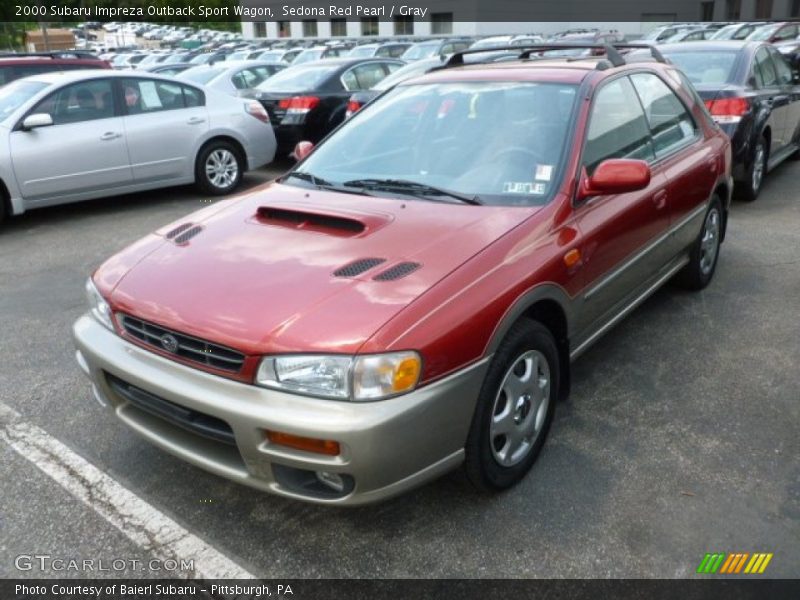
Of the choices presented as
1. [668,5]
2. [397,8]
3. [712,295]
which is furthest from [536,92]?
[668,5]

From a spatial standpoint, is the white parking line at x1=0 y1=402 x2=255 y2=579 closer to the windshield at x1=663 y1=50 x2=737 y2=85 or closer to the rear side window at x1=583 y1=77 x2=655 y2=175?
the rear side window at x1=583 y1=77 x2=655 y2=175

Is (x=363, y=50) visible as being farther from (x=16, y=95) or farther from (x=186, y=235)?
(x=186, y=235)

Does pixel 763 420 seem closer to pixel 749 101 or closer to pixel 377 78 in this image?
pixel 749 101

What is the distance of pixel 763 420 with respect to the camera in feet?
11.1

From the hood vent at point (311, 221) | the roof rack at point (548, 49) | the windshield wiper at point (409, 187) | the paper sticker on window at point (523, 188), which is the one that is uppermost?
the roof rack at point (548, 49)

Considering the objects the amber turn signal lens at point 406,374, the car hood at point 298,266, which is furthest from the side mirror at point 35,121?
the amber turn signal lens at point 406,374

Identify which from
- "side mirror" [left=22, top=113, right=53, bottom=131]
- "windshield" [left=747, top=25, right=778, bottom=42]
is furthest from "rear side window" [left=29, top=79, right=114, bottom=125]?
"windshield" [left=747, top=25, right=778, bottom=42]

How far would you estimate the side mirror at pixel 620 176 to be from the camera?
10.2 ft

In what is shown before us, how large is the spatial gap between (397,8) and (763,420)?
147ft

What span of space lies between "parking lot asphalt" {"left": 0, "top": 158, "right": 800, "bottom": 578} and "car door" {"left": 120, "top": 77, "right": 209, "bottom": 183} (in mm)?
3794

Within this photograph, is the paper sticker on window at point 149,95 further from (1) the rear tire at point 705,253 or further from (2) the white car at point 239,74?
(1) the rear tire at point 705,253

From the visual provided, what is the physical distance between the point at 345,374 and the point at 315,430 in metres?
0.20

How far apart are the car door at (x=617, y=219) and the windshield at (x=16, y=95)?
6231 mm

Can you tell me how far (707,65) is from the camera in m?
7.44
